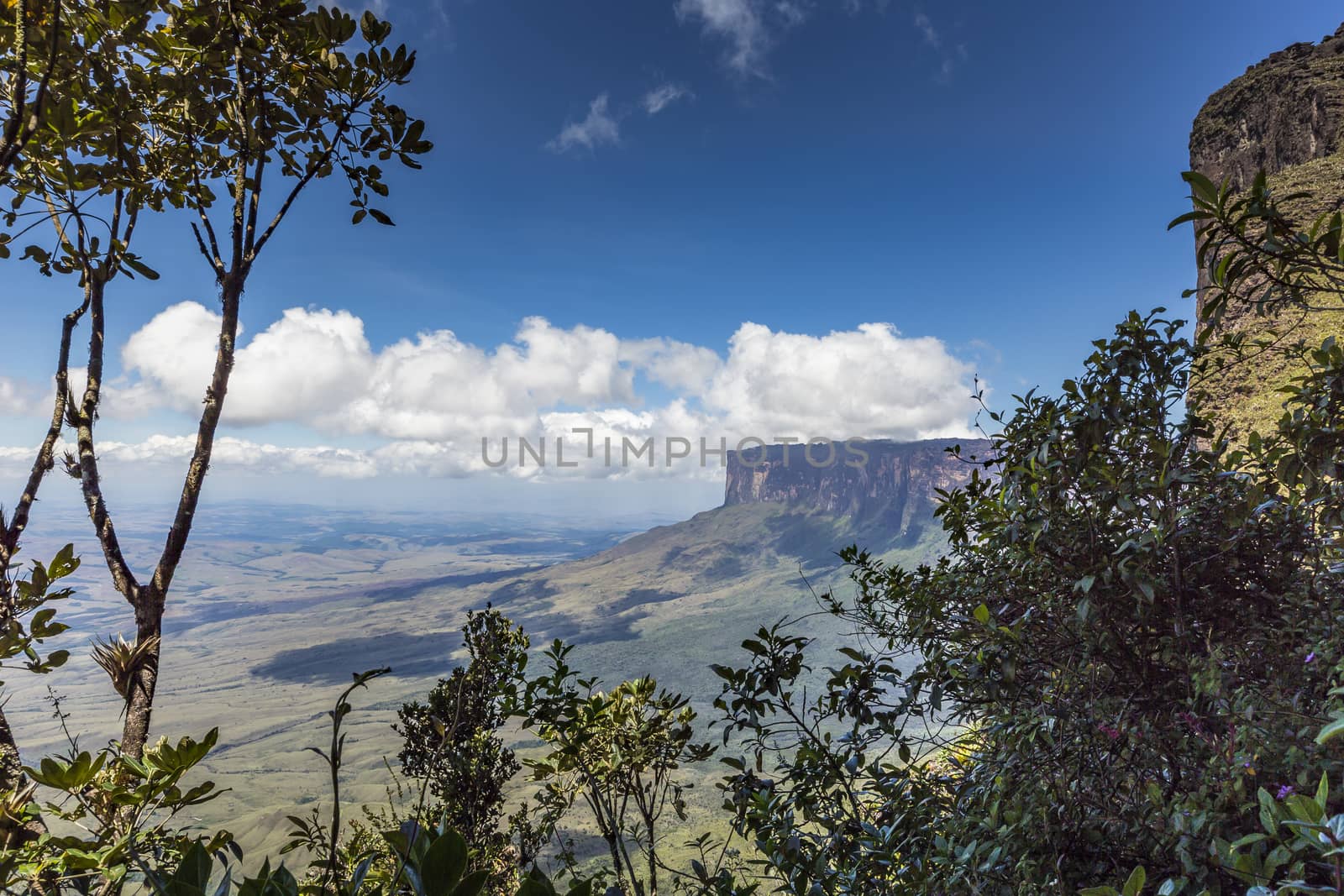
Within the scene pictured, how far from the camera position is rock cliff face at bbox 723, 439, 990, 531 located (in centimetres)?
13550

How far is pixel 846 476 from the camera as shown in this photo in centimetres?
14788

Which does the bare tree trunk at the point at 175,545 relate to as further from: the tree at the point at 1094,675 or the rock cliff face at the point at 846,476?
the rock cliff face at the point at 846,476

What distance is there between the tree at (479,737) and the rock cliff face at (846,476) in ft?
417

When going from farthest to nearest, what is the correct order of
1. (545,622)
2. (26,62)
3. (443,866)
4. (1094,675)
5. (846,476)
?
(545,622), (846,476), (1094,675), (26,62), (443,866)

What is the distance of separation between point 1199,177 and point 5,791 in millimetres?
3273

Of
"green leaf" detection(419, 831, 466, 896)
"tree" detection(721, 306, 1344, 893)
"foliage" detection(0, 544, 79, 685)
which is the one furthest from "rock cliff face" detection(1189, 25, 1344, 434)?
"foliage" detection(0, 544, 79, 685)

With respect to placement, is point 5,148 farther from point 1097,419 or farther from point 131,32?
point 1097,419

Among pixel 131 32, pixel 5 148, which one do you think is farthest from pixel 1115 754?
pixel 131 32

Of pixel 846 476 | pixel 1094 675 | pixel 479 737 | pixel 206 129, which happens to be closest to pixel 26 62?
pixel 206 129

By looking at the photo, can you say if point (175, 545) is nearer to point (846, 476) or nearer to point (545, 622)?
point (846, 476)

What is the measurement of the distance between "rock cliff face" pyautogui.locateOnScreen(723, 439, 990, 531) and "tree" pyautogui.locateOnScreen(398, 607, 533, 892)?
127 metres

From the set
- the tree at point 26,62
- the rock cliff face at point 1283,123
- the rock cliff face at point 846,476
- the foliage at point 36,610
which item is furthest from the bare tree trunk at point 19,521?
the rock cliff face at point 846,476

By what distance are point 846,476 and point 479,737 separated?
151 m

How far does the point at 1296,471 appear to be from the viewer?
6.32ft
